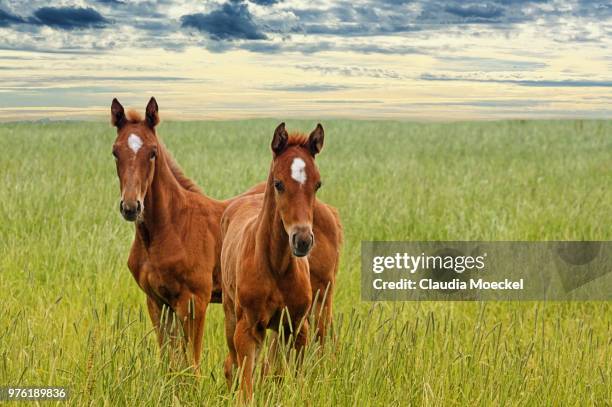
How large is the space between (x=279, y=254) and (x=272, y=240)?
0.30 ft

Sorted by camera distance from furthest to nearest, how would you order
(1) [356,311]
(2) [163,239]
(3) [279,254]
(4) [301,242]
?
(1) [356,311] < (2) [163,239] < (3) [279,254] < (4) [301,242]

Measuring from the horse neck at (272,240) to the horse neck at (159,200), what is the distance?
1.34 meters

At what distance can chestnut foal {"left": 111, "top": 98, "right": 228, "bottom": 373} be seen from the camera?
16.3ft

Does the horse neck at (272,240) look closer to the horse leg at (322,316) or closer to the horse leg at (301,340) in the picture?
the horse leg at (301,340)

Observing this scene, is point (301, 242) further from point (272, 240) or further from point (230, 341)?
point (230, 341)

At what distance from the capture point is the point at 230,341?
461cm

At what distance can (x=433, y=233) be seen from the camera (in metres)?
9.93

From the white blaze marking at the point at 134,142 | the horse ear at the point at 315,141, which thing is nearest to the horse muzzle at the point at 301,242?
the horse ear at the point at 315,141

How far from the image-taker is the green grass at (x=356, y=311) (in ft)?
14.0

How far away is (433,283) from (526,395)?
356cm

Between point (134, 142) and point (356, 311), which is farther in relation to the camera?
point (356, 311)

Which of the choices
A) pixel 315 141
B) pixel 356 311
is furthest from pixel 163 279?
pixel 356 311

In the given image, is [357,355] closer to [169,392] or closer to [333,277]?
[333,277]

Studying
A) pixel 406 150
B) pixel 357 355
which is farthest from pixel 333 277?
pixel 406 150
